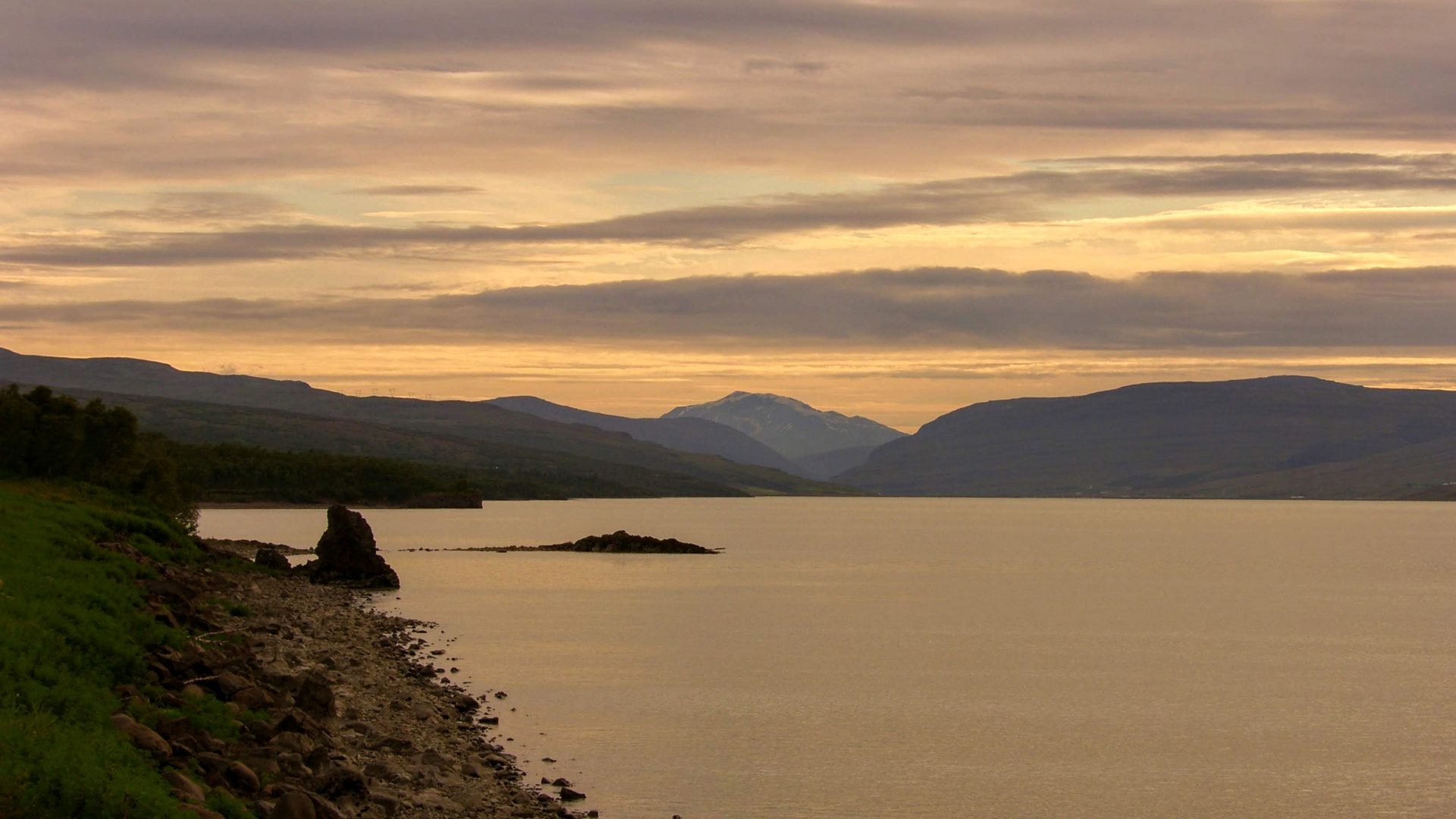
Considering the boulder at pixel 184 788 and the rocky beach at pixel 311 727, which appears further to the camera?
the rocky beach at pixel 311 727

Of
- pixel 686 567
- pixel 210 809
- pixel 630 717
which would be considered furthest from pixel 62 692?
pixel 686 567

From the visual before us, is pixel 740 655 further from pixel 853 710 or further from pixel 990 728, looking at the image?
pixel 990 728

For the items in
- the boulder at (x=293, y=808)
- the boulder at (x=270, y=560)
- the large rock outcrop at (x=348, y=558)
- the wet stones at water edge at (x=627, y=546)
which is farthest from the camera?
the wet stones at water edge at (x=627, y=546)

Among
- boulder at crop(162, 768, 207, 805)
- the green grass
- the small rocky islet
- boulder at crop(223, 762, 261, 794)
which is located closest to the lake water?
boulder at crop(223, 762, 261, 794)

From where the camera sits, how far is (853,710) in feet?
174

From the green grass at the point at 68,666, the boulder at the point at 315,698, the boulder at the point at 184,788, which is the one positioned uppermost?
the green grass at the point at 68,666

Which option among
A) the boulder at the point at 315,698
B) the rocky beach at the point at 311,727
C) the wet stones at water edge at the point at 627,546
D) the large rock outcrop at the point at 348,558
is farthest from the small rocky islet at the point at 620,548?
the boulder at the point at 315,698

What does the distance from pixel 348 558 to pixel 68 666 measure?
7312cm

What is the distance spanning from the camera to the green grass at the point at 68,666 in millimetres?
22562

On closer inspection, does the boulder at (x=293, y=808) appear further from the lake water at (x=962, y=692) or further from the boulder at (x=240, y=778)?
the lake water at (x=962, y=692)

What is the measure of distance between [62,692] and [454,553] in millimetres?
124699

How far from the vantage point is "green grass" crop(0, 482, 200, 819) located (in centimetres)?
2256

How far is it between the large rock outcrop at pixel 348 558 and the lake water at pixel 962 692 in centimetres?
277

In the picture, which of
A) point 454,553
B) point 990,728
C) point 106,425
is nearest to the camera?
point 990,728
